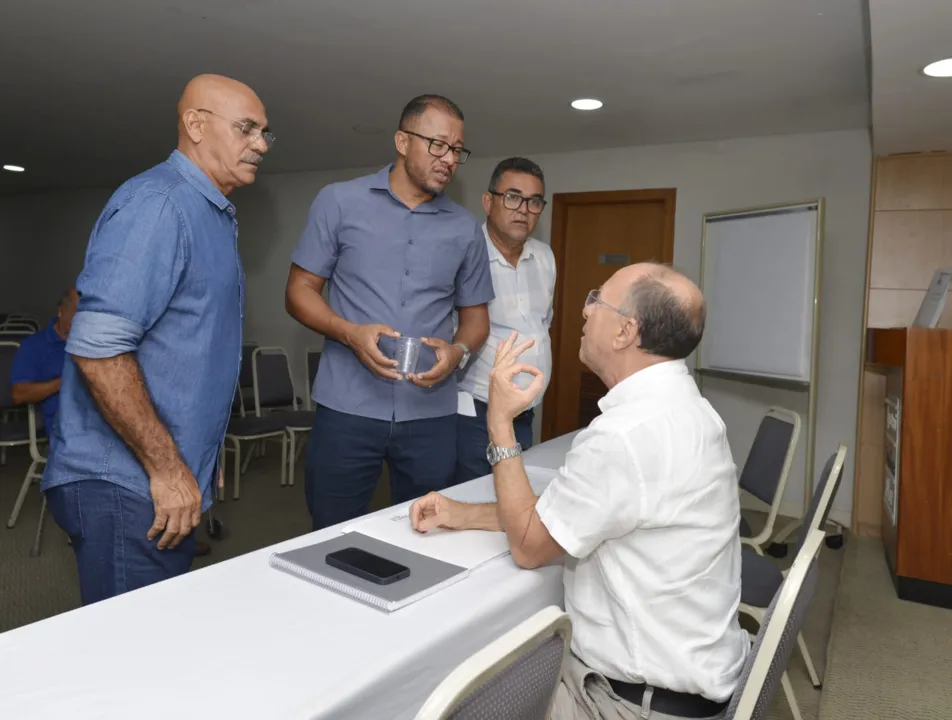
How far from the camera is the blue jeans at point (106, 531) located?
1315 millimetres

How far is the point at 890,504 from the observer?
3.35 metres

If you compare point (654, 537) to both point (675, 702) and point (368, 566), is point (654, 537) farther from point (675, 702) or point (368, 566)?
point (368, 566)

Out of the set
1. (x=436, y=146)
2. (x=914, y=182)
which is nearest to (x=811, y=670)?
(x=436, y=146)

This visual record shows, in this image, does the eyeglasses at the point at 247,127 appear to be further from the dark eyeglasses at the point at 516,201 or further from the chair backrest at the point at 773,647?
the chair backrest at the point at 773,647

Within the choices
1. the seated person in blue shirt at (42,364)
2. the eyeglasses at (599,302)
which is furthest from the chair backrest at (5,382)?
the eyeglasses at (599,302)

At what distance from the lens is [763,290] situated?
412cm

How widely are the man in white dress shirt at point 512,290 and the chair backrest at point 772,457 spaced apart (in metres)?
0.82

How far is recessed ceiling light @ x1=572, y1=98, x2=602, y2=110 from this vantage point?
152 inches

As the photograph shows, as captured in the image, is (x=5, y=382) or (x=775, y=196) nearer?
(x=5, y=382)

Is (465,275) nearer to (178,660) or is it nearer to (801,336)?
(178,660)

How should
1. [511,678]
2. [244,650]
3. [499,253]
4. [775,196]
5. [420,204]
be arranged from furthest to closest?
[775,196], [499,253], [420,204], [244,650], [511,678]

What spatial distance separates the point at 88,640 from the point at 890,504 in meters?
3.44

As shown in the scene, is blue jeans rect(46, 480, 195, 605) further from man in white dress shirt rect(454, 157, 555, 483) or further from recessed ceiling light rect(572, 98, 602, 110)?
recessed ceiling light rect(572, 98, 602, 110)

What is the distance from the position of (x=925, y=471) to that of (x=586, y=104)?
2409 millimetres
